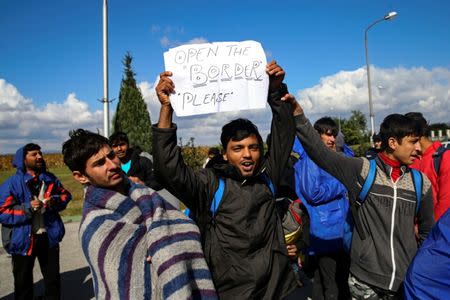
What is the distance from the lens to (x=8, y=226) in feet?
14.3

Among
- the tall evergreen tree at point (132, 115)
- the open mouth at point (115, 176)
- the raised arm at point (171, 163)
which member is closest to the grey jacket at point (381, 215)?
the raised arm at point (171, 163)

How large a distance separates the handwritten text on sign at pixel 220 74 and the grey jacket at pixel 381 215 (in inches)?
16.0

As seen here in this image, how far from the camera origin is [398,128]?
2.54m

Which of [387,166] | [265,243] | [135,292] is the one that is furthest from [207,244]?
[387,166]

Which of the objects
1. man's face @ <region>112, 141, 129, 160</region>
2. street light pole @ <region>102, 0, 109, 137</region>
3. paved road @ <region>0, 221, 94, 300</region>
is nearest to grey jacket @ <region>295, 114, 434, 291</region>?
man's face @ <region>112, 141, 129, 160</region>

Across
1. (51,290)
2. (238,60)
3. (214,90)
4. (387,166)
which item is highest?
(238,60)

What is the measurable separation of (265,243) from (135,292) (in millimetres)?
800

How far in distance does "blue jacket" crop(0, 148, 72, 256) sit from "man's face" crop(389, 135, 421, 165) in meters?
3.90

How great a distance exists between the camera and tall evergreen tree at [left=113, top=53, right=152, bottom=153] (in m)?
18.6

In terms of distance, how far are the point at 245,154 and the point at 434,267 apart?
3.76ft

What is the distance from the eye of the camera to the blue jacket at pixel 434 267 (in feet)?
4.86

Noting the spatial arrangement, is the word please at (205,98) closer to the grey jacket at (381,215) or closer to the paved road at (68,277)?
the grey jacket at (381,215)

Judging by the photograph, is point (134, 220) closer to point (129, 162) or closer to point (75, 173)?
point (75, 173)

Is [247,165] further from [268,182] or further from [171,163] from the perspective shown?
[171,163]
